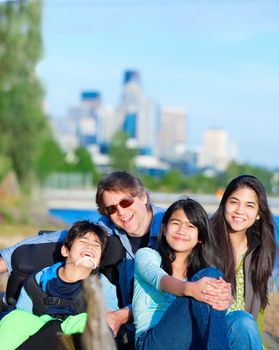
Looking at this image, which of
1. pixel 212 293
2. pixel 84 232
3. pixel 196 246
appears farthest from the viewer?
pixel 84 232

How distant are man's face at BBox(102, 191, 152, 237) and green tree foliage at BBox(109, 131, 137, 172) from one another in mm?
57981

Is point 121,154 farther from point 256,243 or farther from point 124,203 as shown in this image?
point 124,203

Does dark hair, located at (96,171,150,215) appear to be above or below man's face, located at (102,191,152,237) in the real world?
above

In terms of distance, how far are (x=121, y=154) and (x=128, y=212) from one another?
193ft

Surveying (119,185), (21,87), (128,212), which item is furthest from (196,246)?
(21,87)

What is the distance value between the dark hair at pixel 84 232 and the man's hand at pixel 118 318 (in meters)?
0.33

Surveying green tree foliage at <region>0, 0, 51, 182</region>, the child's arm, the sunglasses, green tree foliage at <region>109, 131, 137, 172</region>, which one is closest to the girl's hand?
the child's arm

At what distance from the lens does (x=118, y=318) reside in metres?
3.68

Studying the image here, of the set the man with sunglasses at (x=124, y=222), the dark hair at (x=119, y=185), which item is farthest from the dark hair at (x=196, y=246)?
the dark hair at (x=119, y=185)

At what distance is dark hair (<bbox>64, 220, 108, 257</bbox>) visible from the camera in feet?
12.4

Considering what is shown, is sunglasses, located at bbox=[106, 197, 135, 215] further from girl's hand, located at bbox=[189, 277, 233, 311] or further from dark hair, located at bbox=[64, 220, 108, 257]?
girl's hand, located at bbox=[189, 277, 233, 311]

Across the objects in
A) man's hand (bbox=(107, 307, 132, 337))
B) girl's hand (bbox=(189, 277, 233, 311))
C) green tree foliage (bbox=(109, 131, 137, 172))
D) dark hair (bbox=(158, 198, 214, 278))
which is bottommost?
green tree foliage (bbox=(109, 131, 137, 172))

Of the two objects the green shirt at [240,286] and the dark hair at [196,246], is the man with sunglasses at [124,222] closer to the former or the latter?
the dark hair at [196,246]

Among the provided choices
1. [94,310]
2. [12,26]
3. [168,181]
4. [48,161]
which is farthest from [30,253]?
[168,181]
